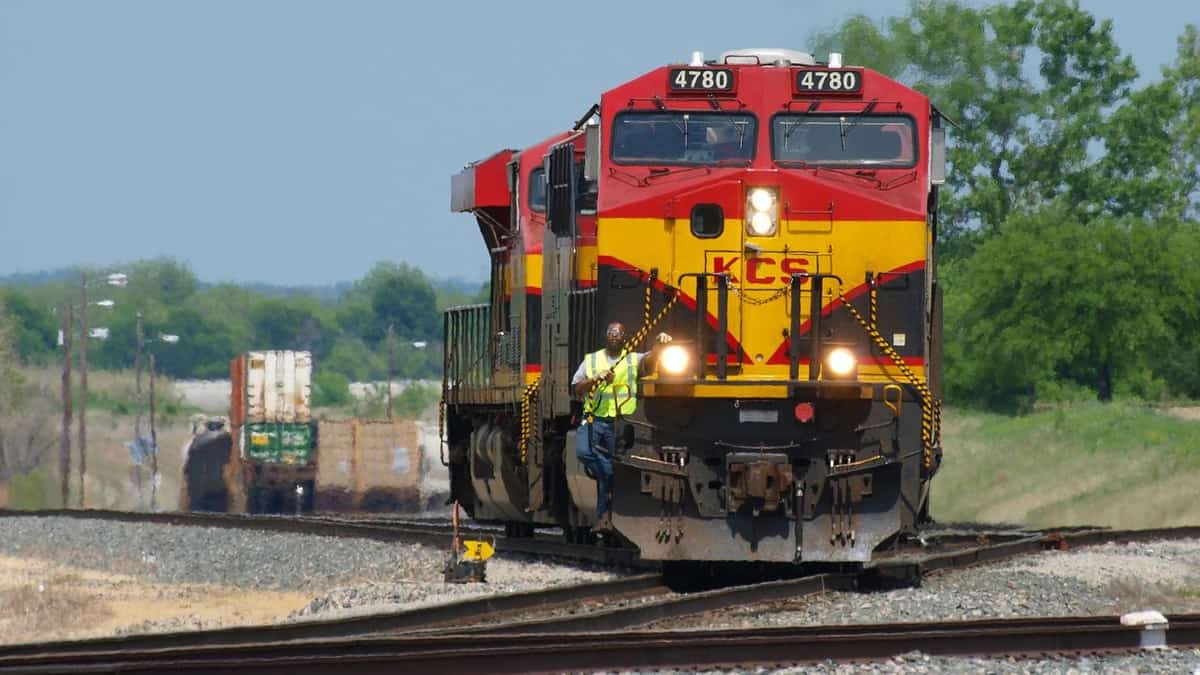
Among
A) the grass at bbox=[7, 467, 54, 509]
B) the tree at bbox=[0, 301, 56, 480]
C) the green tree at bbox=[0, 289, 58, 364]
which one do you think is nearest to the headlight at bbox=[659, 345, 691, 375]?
the grass at bbox=[7, 467, 54, 509]

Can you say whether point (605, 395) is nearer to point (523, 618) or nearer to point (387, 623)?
point (523, 618)

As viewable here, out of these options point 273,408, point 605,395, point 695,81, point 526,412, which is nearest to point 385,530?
point 526,412

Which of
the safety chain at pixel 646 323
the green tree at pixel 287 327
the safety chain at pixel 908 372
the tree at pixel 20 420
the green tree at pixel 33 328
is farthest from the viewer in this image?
the green tree at pixel 287 327

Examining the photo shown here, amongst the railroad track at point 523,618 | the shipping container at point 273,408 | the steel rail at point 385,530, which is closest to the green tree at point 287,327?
the shipping container at point 273,408

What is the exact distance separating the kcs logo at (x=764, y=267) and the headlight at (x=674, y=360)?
648mm

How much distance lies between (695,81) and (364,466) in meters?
31.2

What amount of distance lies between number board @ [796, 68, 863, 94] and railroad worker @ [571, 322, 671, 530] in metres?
2.04

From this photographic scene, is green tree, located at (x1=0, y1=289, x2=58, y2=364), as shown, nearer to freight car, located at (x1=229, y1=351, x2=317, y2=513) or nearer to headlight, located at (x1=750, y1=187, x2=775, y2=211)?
freight car, located at (x1=229, y1=351, x2=317, y2=513)

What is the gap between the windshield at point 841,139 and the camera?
14555 mm

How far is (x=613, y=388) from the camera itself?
46.7 feet

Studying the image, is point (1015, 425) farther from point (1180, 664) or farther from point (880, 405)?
point (1180, 664)

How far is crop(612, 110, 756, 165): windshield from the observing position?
47.8 feet

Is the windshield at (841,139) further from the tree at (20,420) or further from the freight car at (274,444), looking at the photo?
the tree at (20,420)

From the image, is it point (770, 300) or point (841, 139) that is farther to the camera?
point (841, 139)
